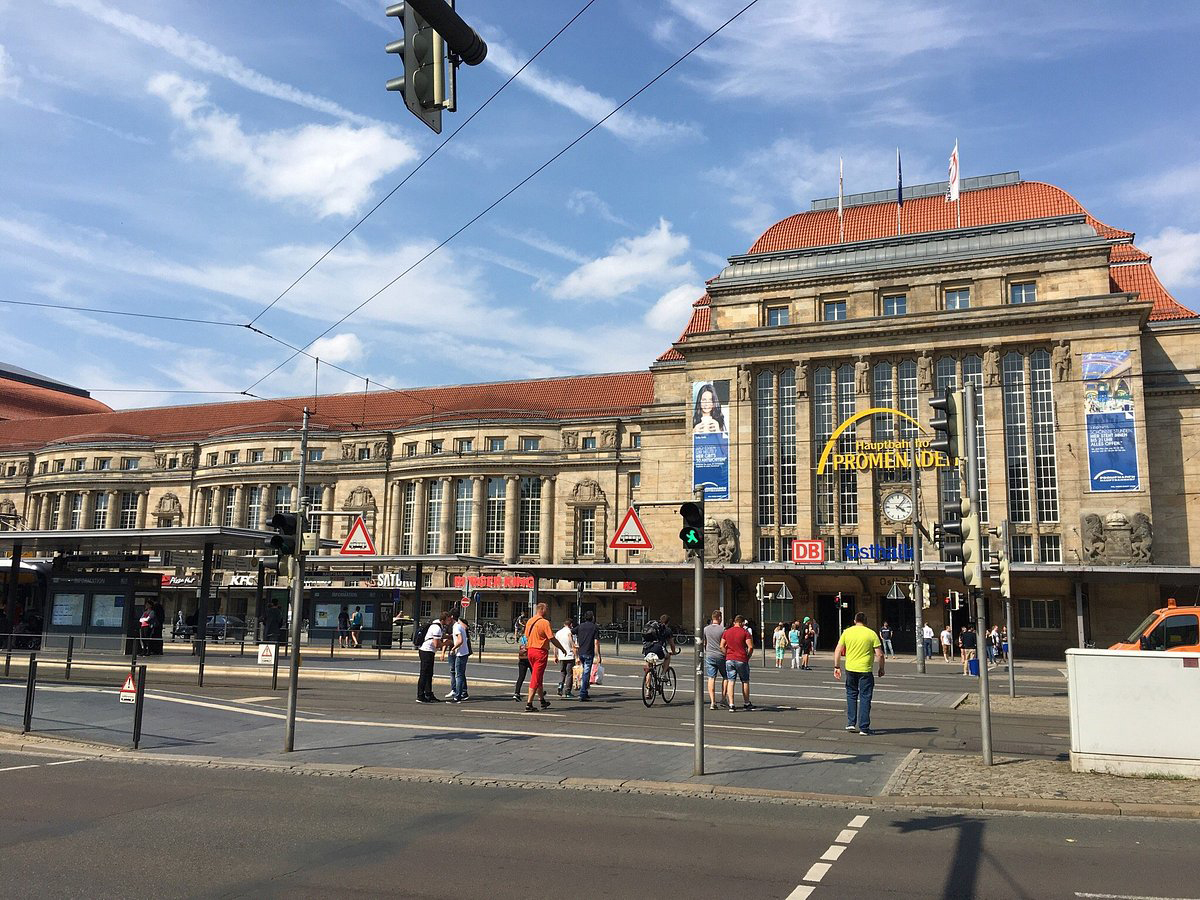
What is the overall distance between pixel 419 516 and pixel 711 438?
1251 inches

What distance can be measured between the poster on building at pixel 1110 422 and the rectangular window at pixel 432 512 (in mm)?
48277

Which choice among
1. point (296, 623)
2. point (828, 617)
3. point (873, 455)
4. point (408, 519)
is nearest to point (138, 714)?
point (296, 623)

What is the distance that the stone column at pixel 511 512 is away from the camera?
75.7 meters

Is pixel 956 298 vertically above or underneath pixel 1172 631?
above

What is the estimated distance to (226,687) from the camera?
22.6m

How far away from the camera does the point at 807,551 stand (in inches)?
1946

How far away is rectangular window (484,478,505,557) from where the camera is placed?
76.7 m

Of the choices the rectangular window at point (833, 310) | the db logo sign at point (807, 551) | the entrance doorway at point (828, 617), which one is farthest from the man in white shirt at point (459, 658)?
the rectangular window at point (833, 310)

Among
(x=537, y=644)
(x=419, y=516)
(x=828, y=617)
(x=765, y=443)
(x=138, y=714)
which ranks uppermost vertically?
(x=765, y=443)

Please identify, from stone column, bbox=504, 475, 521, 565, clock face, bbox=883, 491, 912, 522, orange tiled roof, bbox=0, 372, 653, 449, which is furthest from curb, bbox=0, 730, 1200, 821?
orange tiled roof, bbox=0, 372, 653, 449

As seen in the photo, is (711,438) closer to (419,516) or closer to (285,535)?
(419,516)

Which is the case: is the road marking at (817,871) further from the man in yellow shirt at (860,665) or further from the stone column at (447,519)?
the stone column at (447,519)

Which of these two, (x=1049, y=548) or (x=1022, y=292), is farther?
(x=1022, y=292)

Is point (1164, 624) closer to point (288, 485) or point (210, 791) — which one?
point (210, 791)
